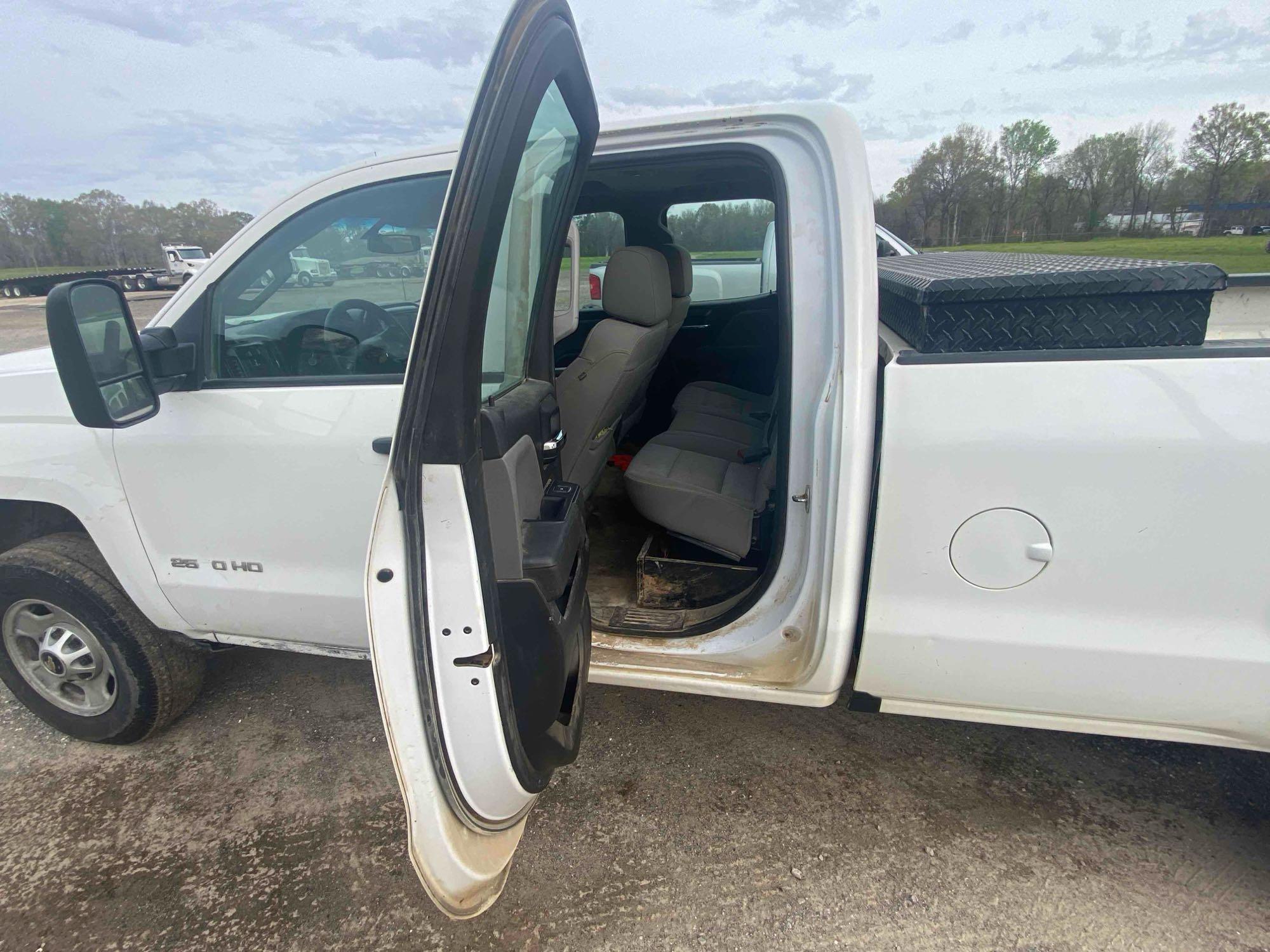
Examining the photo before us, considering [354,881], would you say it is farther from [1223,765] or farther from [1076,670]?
[1223,765]

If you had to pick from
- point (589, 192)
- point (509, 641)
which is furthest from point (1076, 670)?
point (589, 192)

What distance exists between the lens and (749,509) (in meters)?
2.31

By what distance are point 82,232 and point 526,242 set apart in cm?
4112

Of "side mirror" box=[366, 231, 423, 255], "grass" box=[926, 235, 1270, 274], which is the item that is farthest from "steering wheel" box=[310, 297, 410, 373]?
"grass" box=[926, 235, 1270, 274]

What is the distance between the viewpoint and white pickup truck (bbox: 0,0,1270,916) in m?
1.27

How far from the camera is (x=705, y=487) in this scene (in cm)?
242

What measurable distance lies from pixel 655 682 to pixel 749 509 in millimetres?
716

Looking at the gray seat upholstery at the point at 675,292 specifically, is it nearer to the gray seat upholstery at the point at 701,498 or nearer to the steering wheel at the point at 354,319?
the gray seat upholstery at the point at 701,498

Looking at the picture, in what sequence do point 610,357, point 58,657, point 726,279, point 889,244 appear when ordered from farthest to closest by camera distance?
point 889,244
point 726,279
point 610,357
point 58,657

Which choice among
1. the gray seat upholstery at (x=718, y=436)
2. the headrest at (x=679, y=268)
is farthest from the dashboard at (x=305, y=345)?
the headrest at (x=679, y=268)

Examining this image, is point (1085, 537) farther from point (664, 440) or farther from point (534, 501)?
point (664, 440)

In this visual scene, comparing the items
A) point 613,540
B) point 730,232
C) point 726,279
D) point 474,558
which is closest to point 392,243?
point 474,558

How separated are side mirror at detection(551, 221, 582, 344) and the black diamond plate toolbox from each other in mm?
2196

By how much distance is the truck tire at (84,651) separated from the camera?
6.79ft
